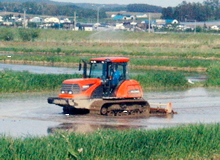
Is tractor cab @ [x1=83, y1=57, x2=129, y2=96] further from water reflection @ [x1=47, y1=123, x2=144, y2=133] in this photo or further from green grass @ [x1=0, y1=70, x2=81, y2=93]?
green grass @ [x1=0, y1=70, x2=81, y2=93]

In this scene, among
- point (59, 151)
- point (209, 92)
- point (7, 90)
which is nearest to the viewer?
point (59, 151)

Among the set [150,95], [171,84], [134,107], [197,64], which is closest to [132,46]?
[197,64]

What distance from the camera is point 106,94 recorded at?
1688 centimetres

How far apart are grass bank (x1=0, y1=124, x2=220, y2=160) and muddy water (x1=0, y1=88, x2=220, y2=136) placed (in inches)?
111

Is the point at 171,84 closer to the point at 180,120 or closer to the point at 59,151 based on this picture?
the point at 180,120

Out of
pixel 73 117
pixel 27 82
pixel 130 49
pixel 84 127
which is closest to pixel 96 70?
pixel 73 117

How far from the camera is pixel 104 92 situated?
55.2 ft

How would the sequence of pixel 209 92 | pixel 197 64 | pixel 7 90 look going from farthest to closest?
pixel 197 64, pixel 209 92, pixel 7 90

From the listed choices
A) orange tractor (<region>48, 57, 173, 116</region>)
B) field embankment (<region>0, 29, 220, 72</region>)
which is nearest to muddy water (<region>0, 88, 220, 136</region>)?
orange tractor (<region>48, 57, 173, 116</region>)

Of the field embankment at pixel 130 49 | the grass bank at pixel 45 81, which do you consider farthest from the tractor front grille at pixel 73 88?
the field embankment at pixel 130 49

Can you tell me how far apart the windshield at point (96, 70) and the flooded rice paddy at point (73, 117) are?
4.48ft

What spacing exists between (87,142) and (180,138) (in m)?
2.32

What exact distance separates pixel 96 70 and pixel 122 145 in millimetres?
6899

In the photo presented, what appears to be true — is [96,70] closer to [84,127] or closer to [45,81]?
[84,127]
